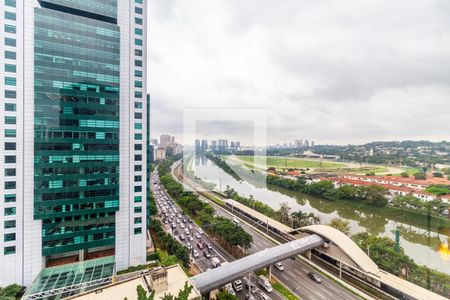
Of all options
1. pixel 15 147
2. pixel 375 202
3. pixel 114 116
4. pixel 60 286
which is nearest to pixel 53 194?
pixel 15 147

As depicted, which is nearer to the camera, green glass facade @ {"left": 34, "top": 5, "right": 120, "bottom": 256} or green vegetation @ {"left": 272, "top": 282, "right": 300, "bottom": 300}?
green vegetation @ {"left": 272, "top": 282, "right": 300, "bottom": 300}

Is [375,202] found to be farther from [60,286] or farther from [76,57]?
[76,57]

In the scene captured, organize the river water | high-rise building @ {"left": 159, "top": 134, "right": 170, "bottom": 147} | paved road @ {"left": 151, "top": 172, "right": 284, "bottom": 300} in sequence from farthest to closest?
high-rise building @ {"left": 159, "top": 134, "right": 170, "bottom": 147}
the river water
paved road @ {"left": 151, "top": 172, "right": 284, "bottom": 300}

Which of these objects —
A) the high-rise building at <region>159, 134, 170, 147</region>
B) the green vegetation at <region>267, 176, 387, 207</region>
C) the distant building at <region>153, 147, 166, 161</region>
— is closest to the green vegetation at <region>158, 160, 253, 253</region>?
the green vegetation at <region>267, 176, 387, 207</region>

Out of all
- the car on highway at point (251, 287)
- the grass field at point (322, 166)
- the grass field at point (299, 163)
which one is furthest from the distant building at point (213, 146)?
the grass field at point (299, 163)

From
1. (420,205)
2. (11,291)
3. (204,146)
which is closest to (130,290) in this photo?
(11,291)

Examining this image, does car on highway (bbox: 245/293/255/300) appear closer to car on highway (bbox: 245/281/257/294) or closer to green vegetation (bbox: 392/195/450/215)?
car on highway (bbox: 245/281/257/294)

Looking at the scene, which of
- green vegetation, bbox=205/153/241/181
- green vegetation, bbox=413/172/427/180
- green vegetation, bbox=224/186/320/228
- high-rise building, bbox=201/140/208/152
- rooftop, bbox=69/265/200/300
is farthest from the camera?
green vegetation, bbox=413/172/427/180
